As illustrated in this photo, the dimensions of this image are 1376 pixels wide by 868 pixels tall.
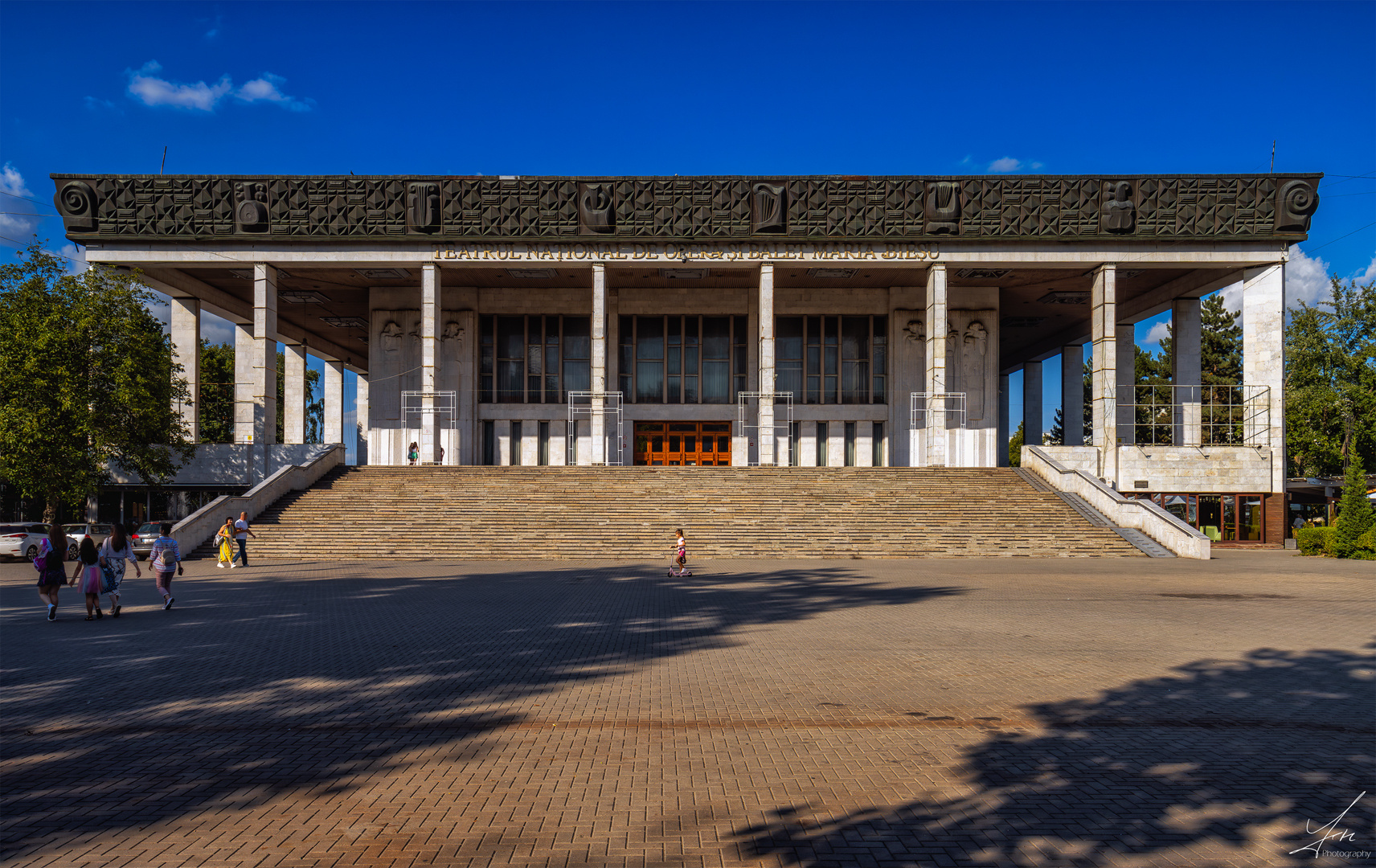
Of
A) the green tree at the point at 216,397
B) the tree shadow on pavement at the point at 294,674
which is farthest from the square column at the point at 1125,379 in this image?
the green tree at the point at 216,397

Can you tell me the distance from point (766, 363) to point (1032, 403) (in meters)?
25.9

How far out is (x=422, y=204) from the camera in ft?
116

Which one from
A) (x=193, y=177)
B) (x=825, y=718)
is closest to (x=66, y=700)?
(x=825, y=718)

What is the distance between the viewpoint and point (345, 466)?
3281 centimetres

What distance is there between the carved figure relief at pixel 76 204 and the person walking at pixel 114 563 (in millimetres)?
28330

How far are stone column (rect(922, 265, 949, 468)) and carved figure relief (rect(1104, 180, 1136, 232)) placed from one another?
7015 mm

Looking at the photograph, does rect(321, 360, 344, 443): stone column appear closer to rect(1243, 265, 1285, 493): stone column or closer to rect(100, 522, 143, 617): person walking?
rect(100, 522, 143, 617): person walking

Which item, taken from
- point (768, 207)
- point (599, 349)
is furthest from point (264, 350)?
point (768, 207)

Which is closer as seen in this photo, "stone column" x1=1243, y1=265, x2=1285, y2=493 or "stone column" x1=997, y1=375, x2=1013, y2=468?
"stone column" x1=1243, y1=265, x2=1285, y2=493

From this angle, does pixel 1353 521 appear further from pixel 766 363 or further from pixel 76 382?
pixel 76 382

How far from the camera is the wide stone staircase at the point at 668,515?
23.6 m

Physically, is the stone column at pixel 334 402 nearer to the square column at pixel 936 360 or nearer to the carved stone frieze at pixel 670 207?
the carved stone frieze at pixel 670 207

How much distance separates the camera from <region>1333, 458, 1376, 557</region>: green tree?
79.8 ft

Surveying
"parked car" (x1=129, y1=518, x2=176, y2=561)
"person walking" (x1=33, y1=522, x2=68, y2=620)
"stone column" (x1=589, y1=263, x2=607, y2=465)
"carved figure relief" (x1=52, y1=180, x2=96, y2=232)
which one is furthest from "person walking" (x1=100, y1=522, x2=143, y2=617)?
"carved figure relief" (x1=52, y1=180, x2=96, y2=232)
